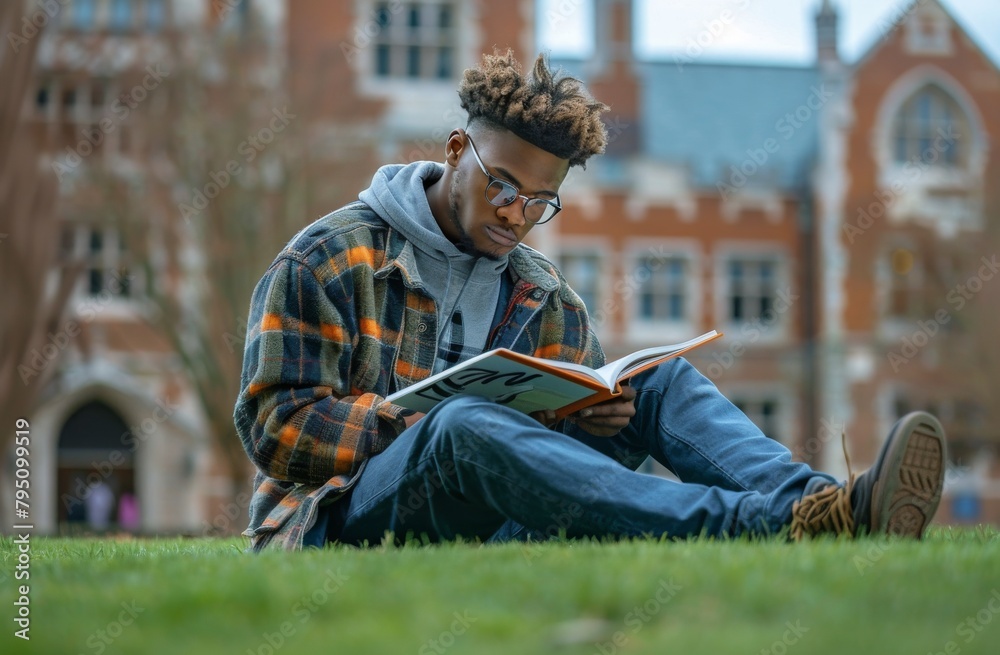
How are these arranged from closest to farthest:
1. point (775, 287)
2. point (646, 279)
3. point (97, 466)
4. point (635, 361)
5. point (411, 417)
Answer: point (411, 417)
point (635, 361)
point (97, 466)
point (646, 279)
point (775, 287)

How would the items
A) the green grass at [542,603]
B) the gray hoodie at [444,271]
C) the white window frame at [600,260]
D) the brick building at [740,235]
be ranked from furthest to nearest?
the white window frame at [600,260] → the brick building at [740,235] → the gray hoodie at [444,271] → the green grass at [542,603]

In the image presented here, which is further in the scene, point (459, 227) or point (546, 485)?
point (459, 227)

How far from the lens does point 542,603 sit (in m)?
2.16

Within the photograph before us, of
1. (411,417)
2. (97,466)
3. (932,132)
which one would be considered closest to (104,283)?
(97,466)

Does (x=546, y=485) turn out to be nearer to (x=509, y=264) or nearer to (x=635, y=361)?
(x=635, y=361)

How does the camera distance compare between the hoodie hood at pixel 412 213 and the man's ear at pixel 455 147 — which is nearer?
the hoodie hood at pixel 412 213

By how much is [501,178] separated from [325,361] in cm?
72

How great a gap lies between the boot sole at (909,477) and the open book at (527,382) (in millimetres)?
634

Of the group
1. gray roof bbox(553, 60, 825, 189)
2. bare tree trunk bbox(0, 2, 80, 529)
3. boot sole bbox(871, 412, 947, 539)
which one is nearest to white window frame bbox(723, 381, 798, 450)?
gray roof bbox(553, 60, 825, 189)

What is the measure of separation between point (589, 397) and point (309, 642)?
1.43m

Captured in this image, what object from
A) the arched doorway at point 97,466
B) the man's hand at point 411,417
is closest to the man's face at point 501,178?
the man's hand at point 411,417

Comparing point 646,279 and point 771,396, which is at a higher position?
point 646,279

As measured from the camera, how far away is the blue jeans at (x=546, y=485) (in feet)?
9.59

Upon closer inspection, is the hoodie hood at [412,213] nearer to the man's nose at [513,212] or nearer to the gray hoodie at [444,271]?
the gray hoodie at [444,271]
